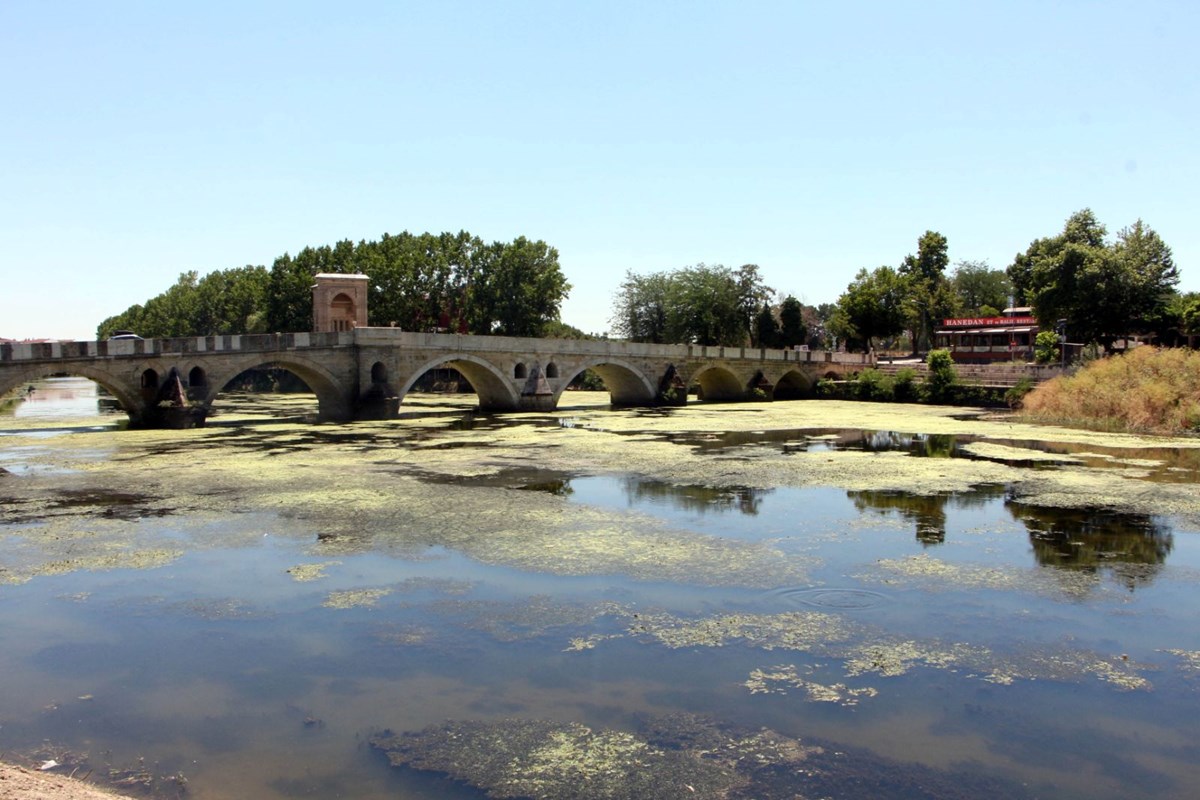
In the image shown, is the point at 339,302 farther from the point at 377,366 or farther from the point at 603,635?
the point at 603,635

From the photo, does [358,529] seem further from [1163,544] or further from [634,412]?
[634,412]

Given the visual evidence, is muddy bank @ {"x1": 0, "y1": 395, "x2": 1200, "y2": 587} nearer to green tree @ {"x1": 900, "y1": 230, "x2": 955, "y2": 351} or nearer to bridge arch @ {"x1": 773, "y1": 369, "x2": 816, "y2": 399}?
bridge arch @ {"x1": 773, "y1": 369, "x2": 816, "y2": 399}

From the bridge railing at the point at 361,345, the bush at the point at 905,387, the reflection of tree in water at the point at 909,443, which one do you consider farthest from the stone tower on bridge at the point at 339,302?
the bush at the point at 905,387

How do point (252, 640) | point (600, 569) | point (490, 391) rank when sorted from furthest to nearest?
point (490, 391)
point (600, 569)
point (252, 640)

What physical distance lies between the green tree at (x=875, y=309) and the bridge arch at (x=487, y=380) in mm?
34369

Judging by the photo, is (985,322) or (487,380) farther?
(985,322)

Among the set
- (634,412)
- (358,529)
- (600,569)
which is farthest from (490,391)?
(600,569)

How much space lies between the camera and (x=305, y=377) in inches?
1563

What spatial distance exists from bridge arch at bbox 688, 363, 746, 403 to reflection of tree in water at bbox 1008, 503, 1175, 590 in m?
39.3

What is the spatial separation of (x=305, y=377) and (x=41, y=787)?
35034 millimetres

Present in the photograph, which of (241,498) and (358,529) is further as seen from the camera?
(241,498)

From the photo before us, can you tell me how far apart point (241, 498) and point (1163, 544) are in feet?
52.7

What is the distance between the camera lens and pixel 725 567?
41.8ft

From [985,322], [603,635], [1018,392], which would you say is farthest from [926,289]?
[603,635]
